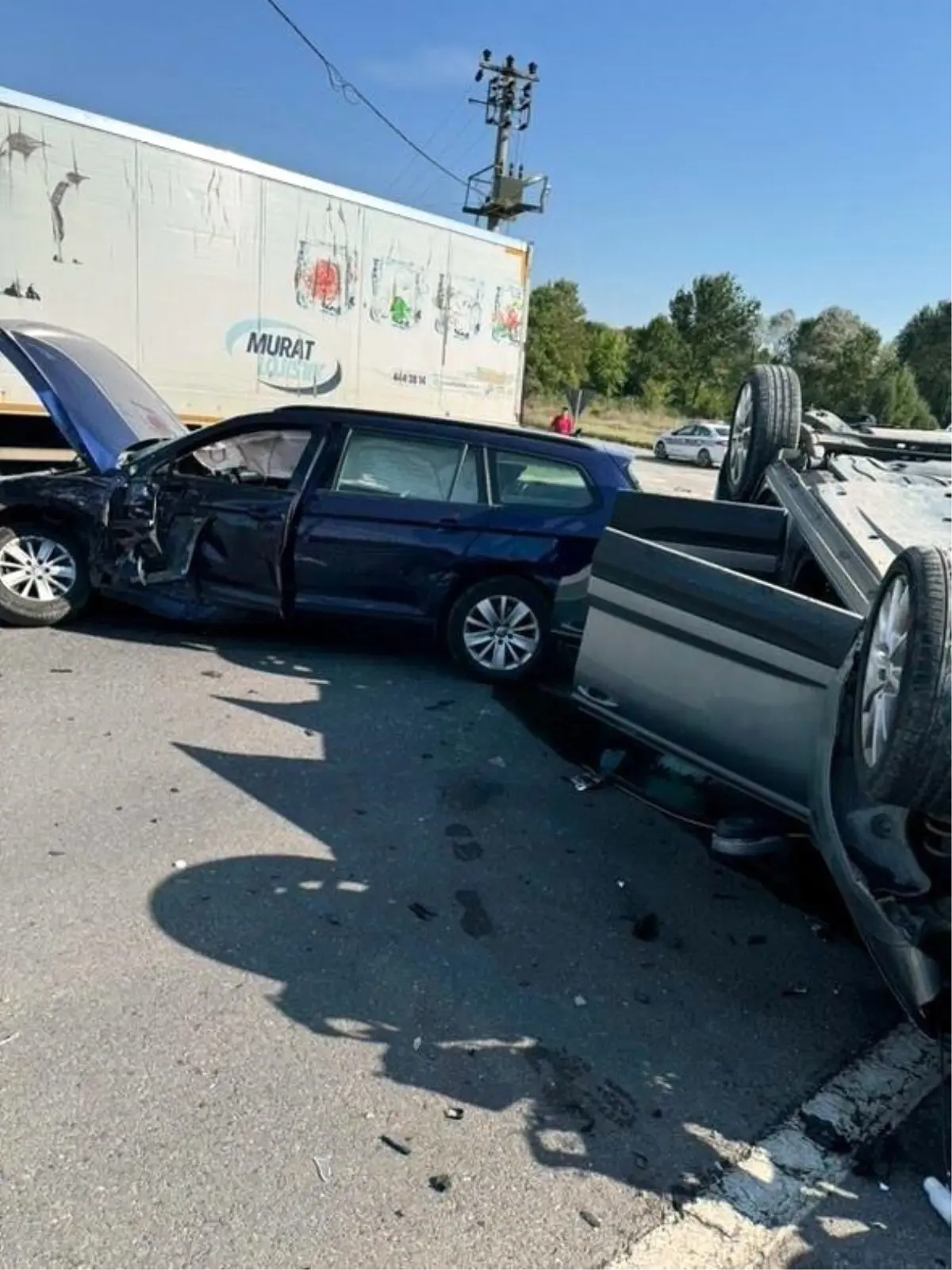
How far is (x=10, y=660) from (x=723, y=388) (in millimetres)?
55938

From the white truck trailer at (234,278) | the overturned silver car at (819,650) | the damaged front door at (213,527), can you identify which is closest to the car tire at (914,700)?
the overturned silver car at (819,650)

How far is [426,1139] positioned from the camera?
244 centimetres

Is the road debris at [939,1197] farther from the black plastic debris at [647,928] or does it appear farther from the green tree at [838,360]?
the green tree at [838,360]

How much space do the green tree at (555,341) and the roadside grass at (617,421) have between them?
1.84 meters

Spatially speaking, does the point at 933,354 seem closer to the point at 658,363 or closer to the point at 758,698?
the point at 658,363

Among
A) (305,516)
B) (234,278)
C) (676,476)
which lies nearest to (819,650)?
(305,516)

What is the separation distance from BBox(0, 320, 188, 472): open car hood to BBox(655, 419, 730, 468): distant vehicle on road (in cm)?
2951

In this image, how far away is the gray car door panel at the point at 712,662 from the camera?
314 centimetres

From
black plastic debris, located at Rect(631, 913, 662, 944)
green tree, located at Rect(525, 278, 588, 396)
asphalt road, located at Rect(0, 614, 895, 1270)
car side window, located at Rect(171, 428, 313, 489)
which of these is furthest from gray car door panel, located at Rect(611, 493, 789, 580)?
green tree, located at Rect(525, 278, 588, 396)

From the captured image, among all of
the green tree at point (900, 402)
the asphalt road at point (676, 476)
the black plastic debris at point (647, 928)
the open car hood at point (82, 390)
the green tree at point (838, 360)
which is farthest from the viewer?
the green tree at point (838, 360)

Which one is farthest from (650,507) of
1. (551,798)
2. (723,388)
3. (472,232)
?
(723,388)

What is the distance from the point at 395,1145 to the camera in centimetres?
241

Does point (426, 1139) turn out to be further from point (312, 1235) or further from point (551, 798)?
point (551, 798)

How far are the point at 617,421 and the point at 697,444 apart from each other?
16.7 metres
